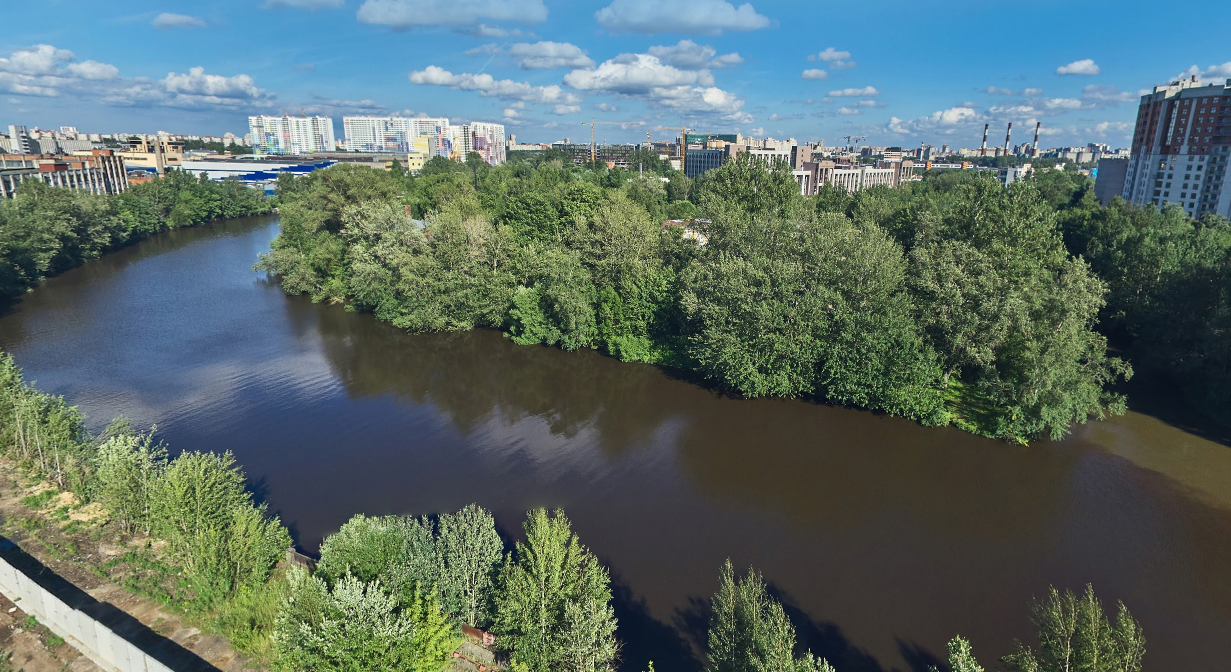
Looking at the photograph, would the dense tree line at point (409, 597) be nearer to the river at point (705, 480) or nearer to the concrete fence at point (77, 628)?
the concrete fence at point (77, 628)

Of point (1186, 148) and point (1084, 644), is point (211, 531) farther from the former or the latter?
point (1186, 148)

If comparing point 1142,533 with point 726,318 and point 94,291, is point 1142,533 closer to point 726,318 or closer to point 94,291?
point 726,318

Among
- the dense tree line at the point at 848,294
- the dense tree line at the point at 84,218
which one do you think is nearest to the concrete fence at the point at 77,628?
the dense tree line at the point at 848,294

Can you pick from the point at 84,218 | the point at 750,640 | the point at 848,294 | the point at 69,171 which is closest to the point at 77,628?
the point at 750,640

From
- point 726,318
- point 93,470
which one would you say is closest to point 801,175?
point 726,318

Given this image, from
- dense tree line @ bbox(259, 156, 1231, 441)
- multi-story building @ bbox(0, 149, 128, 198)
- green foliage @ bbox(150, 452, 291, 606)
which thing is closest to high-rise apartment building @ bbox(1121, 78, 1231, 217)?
dense tree line @ bbox(259, 156, 1231, 441)

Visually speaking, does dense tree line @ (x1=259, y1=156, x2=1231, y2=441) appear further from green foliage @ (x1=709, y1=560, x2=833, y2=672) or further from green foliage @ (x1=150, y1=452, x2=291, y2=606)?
green foliage @ (x1=150, y1=452, x2=291, y2=606)
